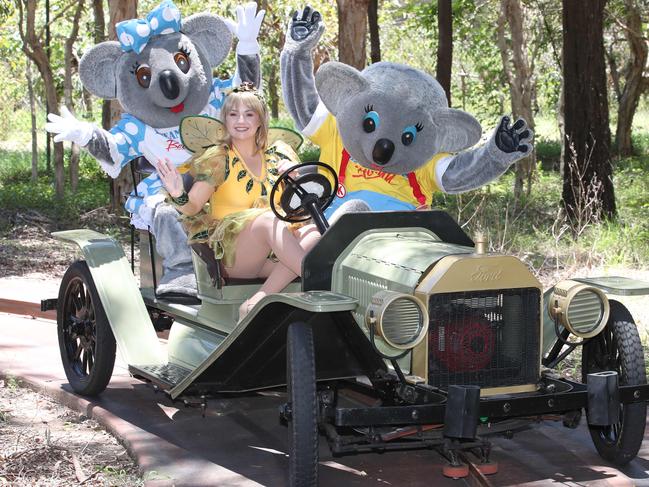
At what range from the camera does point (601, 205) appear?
35.9 ft

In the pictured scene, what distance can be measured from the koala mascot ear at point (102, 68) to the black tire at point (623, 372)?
3.90 metres

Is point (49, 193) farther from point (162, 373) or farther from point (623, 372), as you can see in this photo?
point (623, 372)

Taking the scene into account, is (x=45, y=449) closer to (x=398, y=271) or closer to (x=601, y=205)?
(x=398, y=271)

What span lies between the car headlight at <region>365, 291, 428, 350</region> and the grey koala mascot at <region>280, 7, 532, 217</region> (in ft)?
6.22

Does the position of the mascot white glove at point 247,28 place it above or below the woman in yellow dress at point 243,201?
above

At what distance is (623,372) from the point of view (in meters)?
4.57

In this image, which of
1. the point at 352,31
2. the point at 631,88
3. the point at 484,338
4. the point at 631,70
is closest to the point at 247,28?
the point at 484,338

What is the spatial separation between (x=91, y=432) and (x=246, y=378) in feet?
3.70

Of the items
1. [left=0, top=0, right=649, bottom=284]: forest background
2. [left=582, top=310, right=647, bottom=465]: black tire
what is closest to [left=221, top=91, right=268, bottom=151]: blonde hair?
[left=582, top=310, right=647, bottom=465]: black tire

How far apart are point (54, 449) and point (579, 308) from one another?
2.60 meters

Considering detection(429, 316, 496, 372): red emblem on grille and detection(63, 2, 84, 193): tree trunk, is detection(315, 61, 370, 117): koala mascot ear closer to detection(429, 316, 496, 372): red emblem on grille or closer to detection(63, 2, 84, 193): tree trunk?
detection(429, 316, 496, 372): red emblem on grille

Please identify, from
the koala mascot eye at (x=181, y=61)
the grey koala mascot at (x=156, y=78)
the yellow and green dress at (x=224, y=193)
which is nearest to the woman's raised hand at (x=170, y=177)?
the yellow and green dress at (x=224, y=193)

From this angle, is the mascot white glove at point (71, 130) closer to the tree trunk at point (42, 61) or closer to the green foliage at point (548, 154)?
the tree trunk at point (42, 61)

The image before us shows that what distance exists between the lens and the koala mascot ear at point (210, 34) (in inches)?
283
